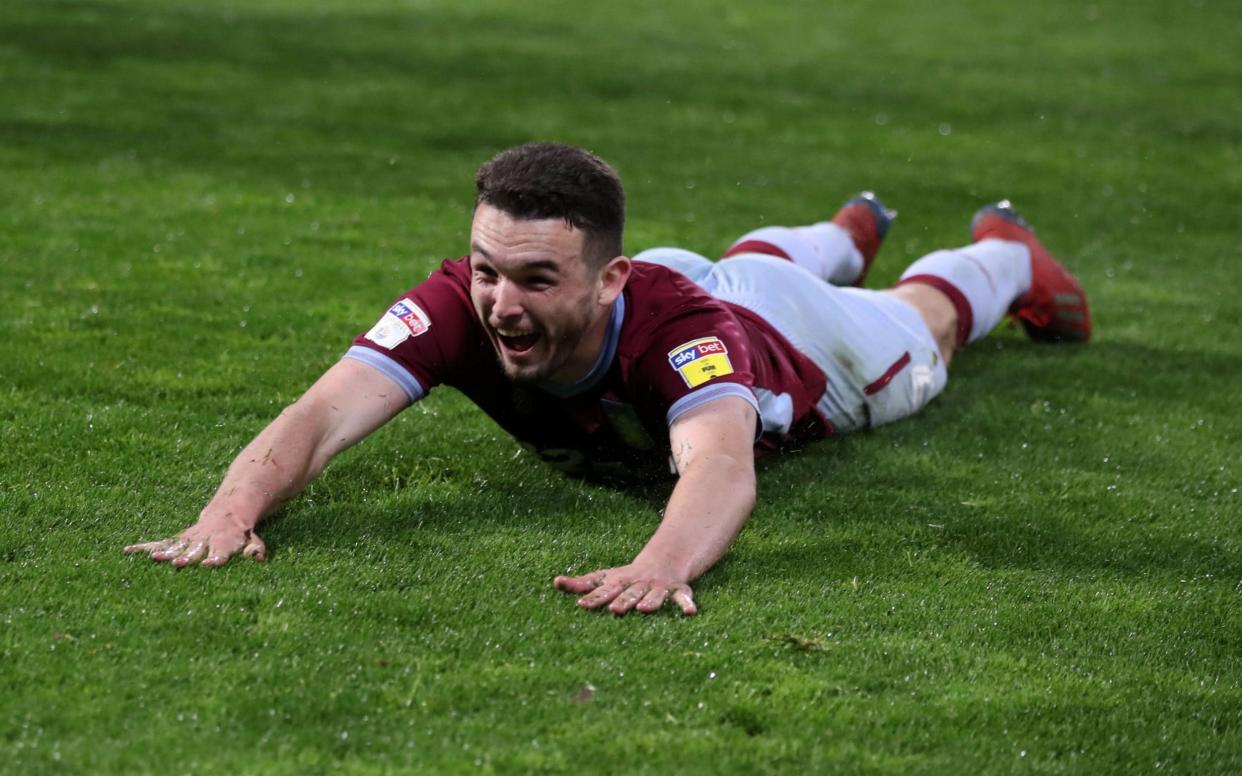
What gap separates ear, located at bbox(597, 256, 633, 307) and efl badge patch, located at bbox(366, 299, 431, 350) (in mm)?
541

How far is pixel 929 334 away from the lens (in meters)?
6.44

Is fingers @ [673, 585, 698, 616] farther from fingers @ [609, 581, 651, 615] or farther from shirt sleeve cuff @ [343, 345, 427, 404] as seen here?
shirt sleeve cuff @ [343, 345, 427, 404]

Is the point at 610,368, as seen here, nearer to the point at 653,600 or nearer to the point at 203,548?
the point at 653,600

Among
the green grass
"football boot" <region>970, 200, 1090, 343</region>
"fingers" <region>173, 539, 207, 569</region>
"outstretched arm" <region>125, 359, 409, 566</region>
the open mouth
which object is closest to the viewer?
the green grass

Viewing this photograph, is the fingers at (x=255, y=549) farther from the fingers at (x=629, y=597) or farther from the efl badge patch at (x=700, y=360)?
the efl badge patch at (x=700, y=360)

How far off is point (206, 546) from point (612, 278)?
1374 mm

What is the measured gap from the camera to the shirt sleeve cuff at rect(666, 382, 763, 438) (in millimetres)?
4570

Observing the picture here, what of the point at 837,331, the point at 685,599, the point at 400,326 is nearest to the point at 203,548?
the point at 400,326

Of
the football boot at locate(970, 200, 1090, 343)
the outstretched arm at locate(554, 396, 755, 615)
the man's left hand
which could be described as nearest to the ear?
the outstretched arm at locate(554, 396, 755, 615)

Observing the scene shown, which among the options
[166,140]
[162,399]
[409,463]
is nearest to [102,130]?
[166,140]

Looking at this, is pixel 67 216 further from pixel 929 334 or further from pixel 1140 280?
pixel 1140 280

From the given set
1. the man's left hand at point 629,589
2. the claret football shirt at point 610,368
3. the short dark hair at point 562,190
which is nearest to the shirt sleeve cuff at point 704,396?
the claret football shirt at point 610,368

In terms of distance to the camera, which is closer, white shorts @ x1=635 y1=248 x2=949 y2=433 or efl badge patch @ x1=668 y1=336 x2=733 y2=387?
efl badge patch @ x1=668 y1=336 x2=733 y2=387

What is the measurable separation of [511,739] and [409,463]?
6.59 feet
